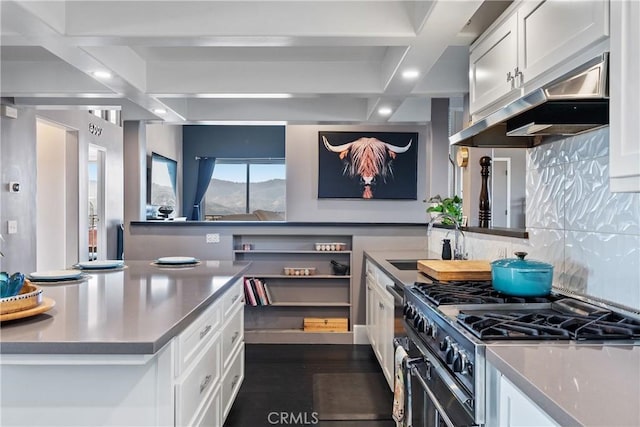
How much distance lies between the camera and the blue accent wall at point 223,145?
838cm

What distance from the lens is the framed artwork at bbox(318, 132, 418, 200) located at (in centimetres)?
488

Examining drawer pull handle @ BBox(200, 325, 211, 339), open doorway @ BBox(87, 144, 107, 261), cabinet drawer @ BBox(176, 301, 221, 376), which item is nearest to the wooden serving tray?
cabinet drawer @ BBox(176, 301, 221, 376)

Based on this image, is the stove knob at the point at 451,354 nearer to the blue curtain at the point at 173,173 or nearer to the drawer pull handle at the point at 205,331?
the drawer pull handle at the point at 205,331

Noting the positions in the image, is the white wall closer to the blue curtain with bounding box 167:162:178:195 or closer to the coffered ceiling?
the coffered ceiling

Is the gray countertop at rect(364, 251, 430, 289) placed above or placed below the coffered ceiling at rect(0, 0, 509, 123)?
below

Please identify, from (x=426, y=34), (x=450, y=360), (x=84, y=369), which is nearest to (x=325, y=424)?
(x=450, y=360)

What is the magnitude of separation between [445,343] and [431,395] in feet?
0.82

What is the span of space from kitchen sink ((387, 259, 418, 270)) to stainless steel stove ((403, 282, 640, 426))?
3.31ft

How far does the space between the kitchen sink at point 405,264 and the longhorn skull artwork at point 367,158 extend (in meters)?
1.68

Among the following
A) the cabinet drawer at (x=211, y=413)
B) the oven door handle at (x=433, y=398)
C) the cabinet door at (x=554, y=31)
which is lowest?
the cabinet drawer at (x=211, y=413)

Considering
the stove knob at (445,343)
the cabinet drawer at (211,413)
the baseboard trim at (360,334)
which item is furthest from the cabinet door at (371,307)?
the stove knob at (445,343)

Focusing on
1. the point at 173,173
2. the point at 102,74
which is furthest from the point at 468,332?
the point at 173,173

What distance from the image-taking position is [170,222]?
14.2 feet

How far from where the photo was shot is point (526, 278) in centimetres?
177
